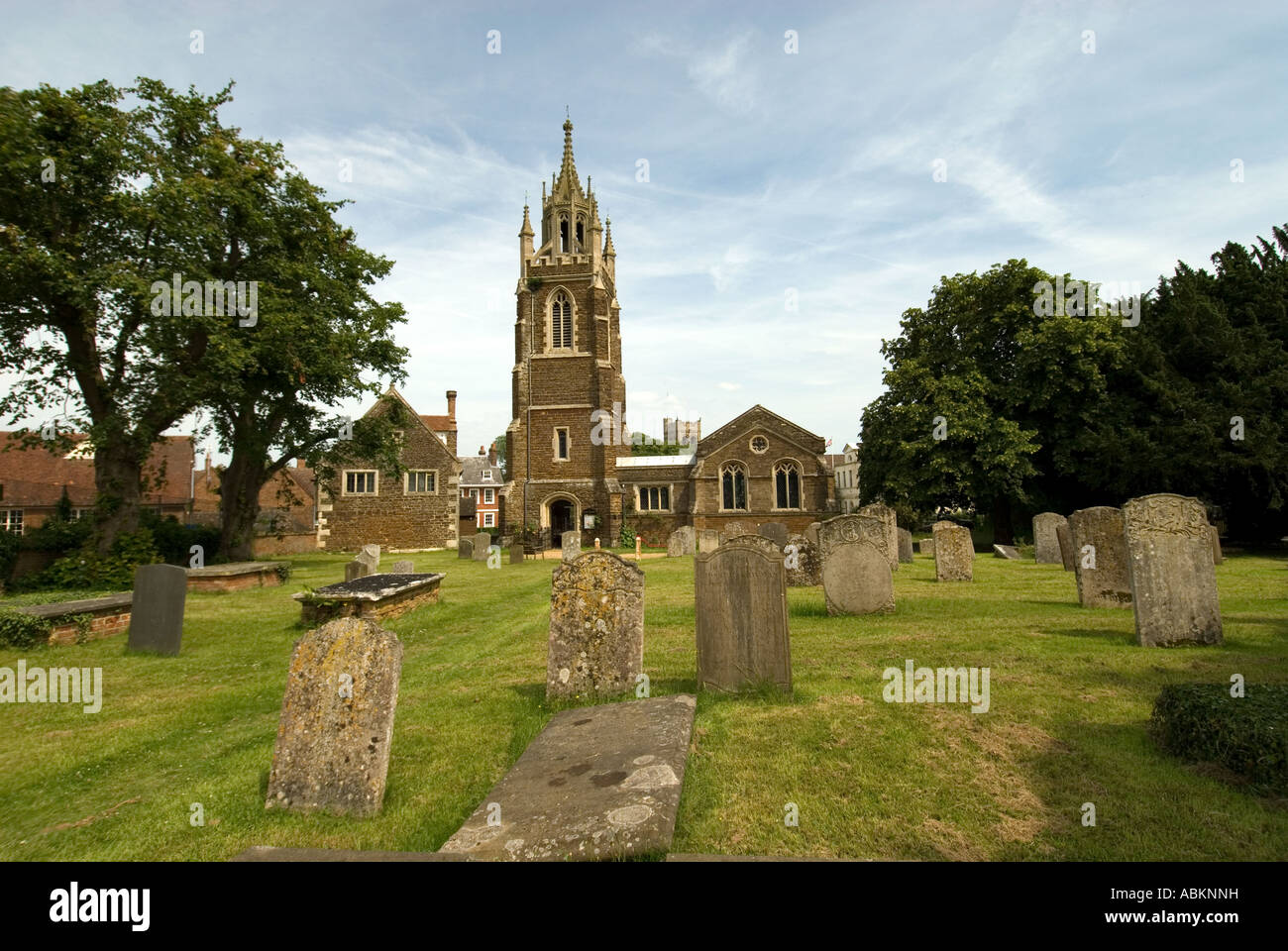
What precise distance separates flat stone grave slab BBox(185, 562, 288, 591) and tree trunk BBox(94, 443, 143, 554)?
2371mm

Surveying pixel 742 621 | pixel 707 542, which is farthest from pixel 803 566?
pixel 707 542

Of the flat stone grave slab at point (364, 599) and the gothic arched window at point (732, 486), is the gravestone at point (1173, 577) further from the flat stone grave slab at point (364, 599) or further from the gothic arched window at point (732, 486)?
the gothic arched window at point (732, 486)

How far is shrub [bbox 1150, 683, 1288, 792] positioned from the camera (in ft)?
12.8

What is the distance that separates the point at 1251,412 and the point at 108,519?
33.1m

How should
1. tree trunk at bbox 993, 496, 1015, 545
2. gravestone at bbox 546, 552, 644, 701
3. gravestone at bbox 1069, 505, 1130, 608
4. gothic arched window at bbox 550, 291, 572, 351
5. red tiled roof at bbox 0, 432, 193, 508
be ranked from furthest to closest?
red tiled roof at bbox 0, 432, 193, 508 < gothic arched window at bbox 550, 291, 572, 351 < tree trunk at bbox 993, 496, 1015, 545 < gravestone at bbox 1069, 505, 1130, 608 < gravestone at bbox 546, 552, 644, 701

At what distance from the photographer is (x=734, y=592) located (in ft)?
20.9

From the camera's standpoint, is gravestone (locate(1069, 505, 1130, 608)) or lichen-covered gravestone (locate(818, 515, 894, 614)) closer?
gravestone (locate(1069, 505, 1130, 608))

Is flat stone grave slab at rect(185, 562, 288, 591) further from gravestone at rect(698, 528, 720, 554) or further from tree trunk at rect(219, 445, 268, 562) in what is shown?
gravestone at rect(698, 528, 720, 554)

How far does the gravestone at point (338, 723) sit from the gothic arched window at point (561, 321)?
3148 cm

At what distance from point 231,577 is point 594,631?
15.1 meters

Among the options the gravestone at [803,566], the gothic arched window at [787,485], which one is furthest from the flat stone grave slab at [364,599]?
the gothic arched window at [787,485]

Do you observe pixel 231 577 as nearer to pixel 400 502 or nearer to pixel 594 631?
pixel 594 631

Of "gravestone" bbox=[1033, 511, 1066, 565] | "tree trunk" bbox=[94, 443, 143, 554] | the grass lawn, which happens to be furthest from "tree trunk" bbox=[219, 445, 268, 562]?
"gravestone" bbox=[1033, 511, 1066, 565]
